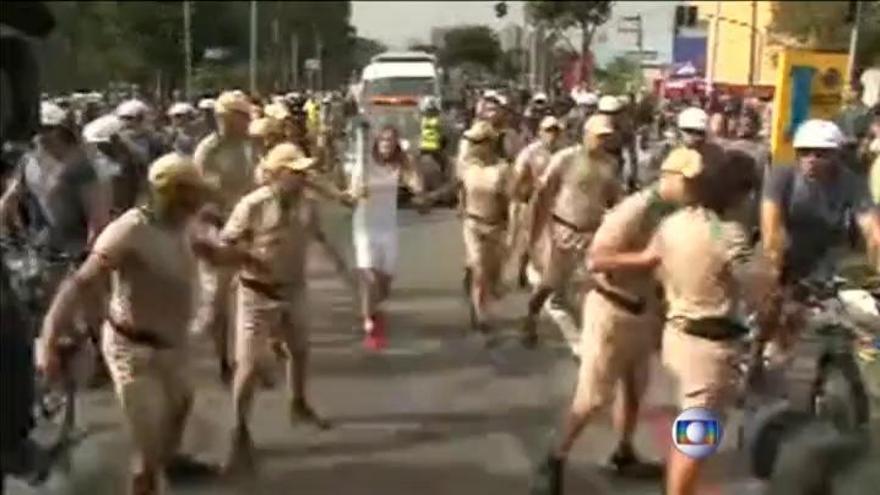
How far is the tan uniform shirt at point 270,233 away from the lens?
9.57 m

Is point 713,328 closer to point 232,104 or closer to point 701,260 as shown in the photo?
point 701,260

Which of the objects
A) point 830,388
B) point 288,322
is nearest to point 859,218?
point 830,388

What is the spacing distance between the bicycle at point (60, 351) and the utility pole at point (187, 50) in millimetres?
6194

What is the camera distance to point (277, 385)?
11289mm

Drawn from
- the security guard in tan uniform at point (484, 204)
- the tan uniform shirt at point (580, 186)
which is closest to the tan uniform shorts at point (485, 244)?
the security guard in tan uniform at point (484, 204)

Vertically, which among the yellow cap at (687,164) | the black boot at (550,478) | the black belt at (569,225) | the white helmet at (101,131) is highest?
the yellow cap at (687,164)

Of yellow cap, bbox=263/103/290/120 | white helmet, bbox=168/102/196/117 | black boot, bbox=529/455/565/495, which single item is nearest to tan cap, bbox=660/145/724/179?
black boot, bbox=529/455/565/495

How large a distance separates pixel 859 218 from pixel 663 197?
7.72ft

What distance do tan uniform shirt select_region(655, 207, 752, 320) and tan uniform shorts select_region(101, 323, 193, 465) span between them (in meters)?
1.99

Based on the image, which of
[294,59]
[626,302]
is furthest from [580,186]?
[294,59]

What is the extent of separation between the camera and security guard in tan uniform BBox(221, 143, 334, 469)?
9500mm

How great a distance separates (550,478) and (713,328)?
1525 millimetres

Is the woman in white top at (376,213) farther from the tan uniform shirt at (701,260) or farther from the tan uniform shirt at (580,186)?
the tan uniform shirt at (701,260)

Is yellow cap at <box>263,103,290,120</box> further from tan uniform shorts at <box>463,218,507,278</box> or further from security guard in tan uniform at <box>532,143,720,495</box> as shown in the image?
security guard in tan uniform at <box>532,143,720,495</box>
